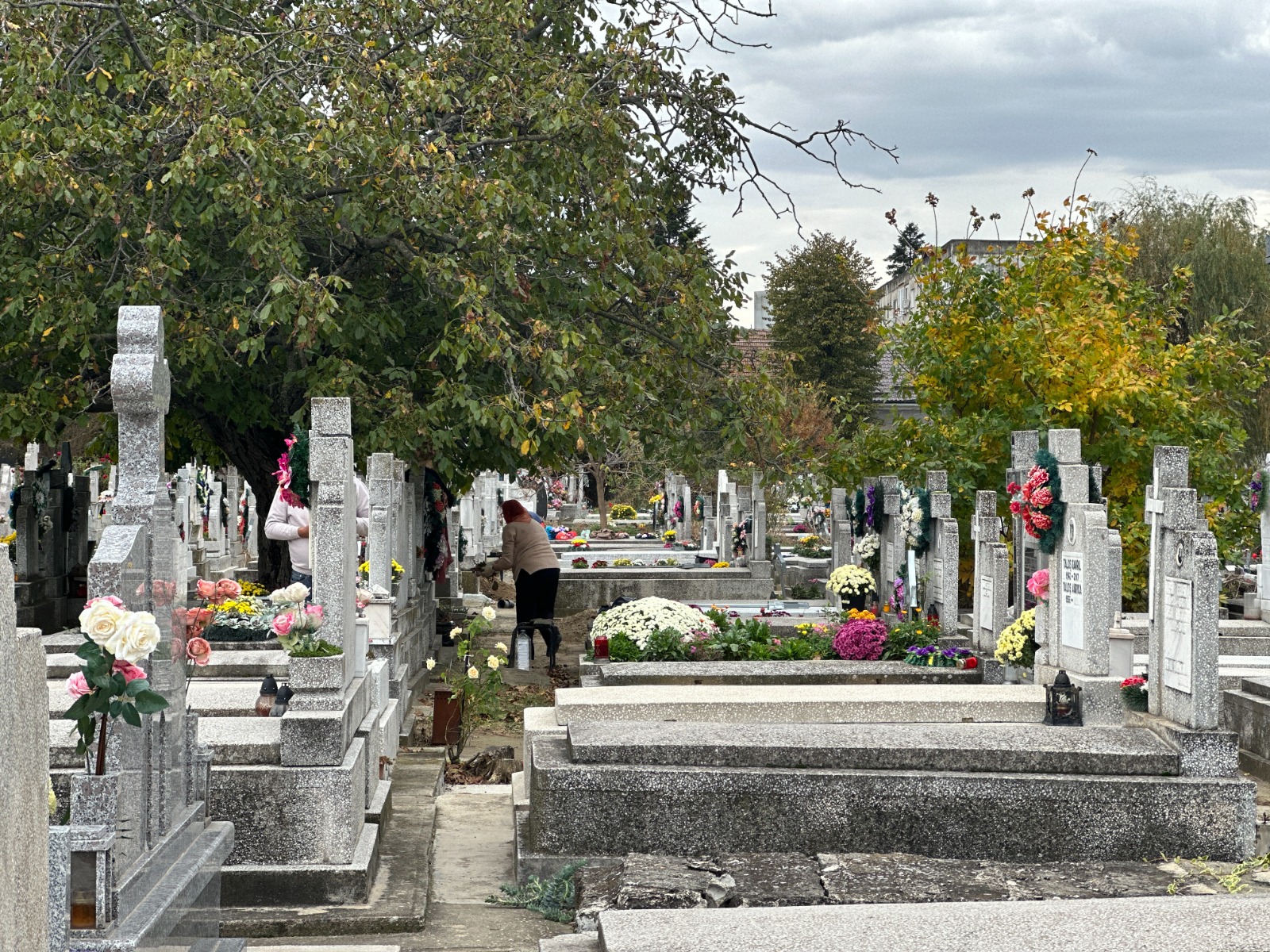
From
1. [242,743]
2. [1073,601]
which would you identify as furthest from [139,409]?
[1073,601]

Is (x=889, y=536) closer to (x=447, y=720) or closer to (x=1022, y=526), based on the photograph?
(x=1022, y=526)

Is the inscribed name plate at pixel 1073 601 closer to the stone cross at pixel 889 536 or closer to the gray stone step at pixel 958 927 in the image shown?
the gray stone step at pixel 958 927

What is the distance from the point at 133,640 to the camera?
4418mm

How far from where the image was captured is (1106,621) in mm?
9023

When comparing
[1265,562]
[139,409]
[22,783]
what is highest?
[139,409]

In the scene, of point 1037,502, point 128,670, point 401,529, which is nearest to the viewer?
point 128,670

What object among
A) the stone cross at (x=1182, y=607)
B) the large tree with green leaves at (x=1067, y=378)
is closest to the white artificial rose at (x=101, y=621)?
the stone cross at (x=1182, y=607)

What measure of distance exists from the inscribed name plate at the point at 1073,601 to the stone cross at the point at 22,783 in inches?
288

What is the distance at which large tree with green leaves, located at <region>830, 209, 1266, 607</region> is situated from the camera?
1683cm

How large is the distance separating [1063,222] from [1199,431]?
322 centimetres

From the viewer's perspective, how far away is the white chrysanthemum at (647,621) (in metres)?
12.4

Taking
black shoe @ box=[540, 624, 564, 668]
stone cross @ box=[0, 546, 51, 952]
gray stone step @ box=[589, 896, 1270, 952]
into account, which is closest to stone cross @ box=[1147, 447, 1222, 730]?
gray stone step @ box=[589, 896, 1270, 952]

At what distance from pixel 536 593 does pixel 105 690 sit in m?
11.4

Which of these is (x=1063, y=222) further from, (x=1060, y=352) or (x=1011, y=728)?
(x=1011, y=728)
